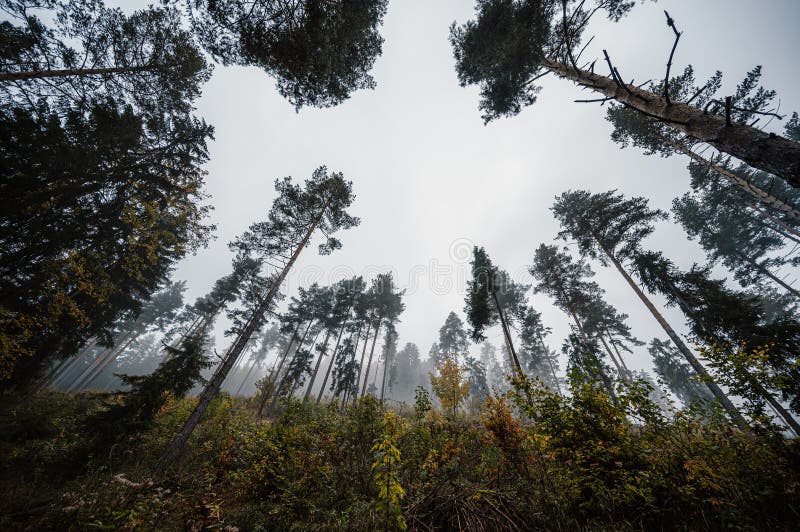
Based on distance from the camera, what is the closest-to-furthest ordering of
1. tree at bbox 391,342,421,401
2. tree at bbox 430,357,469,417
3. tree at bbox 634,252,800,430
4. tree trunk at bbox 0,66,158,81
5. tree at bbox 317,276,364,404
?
tree trunk at bbox 0,66,158,81, tree at bbox 634,252,800,430, tree at bbox 430,357,469,417, tree at bbox 317,276,364,404, tree at bbox 391,342,421,401

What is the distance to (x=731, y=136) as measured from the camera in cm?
339

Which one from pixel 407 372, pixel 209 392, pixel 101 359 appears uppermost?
pixel 407 372

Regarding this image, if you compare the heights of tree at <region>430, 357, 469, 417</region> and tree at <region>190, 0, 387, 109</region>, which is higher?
tree at <region>190, 0, 387, 109</region>

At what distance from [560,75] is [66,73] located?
51.1 ft

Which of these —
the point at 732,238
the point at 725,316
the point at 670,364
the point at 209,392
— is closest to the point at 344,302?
the point at 209,392

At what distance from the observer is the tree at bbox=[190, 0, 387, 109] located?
7645mm

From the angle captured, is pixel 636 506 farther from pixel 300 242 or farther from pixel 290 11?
pixel 290 11

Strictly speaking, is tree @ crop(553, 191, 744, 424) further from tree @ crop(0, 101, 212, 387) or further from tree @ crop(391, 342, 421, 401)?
tree @ crop(391, 342, 421, 401)

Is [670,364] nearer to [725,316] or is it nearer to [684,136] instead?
[725,316]

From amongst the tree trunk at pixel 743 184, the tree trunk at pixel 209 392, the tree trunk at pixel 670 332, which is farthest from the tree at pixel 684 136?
the tree trunk at pixel 209 392

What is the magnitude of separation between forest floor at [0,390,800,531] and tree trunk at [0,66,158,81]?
36.5 feet

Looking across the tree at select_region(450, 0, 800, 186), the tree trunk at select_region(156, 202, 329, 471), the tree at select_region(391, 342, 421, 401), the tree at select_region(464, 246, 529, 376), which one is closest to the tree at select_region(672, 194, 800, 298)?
the tree at select_region(450, 0, 800, 186)

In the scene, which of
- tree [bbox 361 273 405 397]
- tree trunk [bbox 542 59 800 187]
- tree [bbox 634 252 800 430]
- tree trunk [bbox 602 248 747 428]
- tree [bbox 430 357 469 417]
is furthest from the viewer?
tree [bbox 361 273 405 397]

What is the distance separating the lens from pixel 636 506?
332 centimetres
